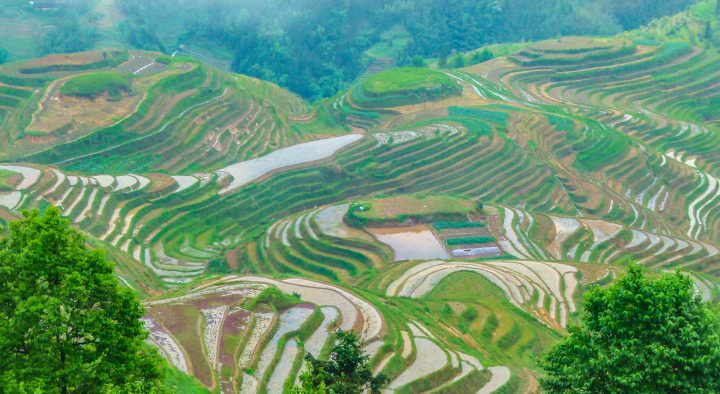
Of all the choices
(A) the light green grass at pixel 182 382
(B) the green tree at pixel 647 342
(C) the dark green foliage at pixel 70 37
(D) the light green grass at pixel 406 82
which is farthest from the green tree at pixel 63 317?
(C) the dark green foliage at pixel 70 37

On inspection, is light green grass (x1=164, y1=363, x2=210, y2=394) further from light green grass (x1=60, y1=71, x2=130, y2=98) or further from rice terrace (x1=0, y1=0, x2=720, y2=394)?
light green grass (x1=60, y1=71, x2=130, y2=98)

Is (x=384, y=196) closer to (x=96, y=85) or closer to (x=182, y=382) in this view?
(x=96, y=85)

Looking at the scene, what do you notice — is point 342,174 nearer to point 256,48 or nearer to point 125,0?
point 256,48

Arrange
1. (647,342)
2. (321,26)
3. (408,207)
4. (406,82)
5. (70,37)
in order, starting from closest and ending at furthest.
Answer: (647,342) < (408,207) < (406,82) < (70,37) < (321,26)

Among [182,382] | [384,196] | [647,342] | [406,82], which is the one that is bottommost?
[647,342]

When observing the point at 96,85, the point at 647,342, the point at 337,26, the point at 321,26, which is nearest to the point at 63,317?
the point at 647,342

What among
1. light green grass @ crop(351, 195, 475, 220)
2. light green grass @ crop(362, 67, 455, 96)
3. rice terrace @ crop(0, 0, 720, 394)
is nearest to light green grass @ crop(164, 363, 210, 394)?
rice terrace @ crop(0, 0, 720, 394)

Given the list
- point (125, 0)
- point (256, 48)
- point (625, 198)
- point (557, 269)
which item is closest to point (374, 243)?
point (557, 269)
